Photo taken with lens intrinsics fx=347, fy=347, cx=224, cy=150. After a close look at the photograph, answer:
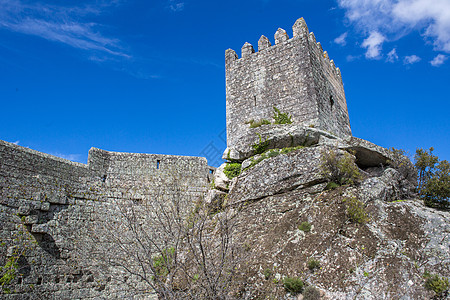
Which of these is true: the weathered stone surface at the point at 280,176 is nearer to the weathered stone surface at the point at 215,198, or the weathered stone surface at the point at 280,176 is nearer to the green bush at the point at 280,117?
the weathered stone surface at the point at 215,198

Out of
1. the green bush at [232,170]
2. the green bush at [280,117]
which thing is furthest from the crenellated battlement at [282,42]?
the green bush at [232,170]

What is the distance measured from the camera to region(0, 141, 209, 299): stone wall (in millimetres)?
10188

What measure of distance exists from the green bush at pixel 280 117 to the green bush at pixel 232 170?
2889 mm

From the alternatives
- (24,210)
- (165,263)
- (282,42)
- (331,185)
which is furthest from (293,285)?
(282,42)

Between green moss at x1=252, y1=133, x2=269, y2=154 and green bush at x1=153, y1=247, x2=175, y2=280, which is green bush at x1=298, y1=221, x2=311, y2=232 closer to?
green bush at x1=153, y1=247, x2=175, y2=280

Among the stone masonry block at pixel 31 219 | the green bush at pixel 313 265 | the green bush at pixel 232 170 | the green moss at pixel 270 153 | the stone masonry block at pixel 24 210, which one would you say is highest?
the green moss at pixel 270 153

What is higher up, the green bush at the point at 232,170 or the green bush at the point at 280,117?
the green bush at the point at 280,117

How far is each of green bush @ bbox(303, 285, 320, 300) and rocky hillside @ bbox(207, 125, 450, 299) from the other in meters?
0.02

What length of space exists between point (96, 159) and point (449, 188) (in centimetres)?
1242

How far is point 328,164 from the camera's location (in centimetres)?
1201

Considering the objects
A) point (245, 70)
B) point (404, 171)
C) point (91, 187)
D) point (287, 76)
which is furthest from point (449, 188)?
point (91, 187)

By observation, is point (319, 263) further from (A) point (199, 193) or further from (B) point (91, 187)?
(B) point (91, 187)

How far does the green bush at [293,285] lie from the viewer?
8805 millimetres

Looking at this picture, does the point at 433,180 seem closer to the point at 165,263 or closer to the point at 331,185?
the point at 331,185
